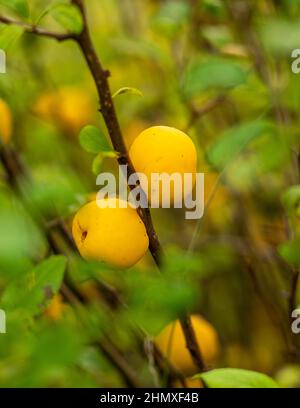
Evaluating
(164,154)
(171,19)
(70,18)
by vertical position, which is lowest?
(164,154)

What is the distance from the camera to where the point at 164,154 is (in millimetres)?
666

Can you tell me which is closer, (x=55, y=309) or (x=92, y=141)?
(x=92, y=141)

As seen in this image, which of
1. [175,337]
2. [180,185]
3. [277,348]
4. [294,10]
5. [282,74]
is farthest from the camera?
[277,348]

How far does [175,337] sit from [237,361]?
524 millimetres

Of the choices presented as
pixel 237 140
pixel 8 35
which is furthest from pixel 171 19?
pixel 8 35

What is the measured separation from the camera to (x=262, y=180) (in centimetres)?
174

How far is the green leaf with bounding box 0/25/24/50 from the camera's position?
2.35ft

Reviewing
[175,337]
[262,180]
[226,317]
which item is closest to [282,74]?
[262,180]

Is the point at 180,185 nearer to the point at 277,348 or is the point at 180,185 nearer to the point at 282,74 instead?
the point at 282,74

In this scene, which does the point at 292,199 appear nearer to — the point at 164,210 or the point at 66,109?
the point at 66,109

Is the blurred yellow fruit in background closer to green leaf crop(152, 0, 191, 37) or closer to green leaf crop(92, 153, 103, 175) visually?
green leaf crop(152, 0, 191, 37)

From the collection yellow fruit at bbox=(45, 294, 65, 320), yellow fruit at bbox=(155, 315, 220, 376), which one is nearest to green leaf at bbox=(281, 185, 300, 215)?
yellow fruit at bbox=(155, 315, 220, 376)

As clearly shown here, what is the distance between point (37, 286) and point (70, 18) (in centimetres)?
26

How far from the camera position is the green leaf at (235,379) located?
71 cm
